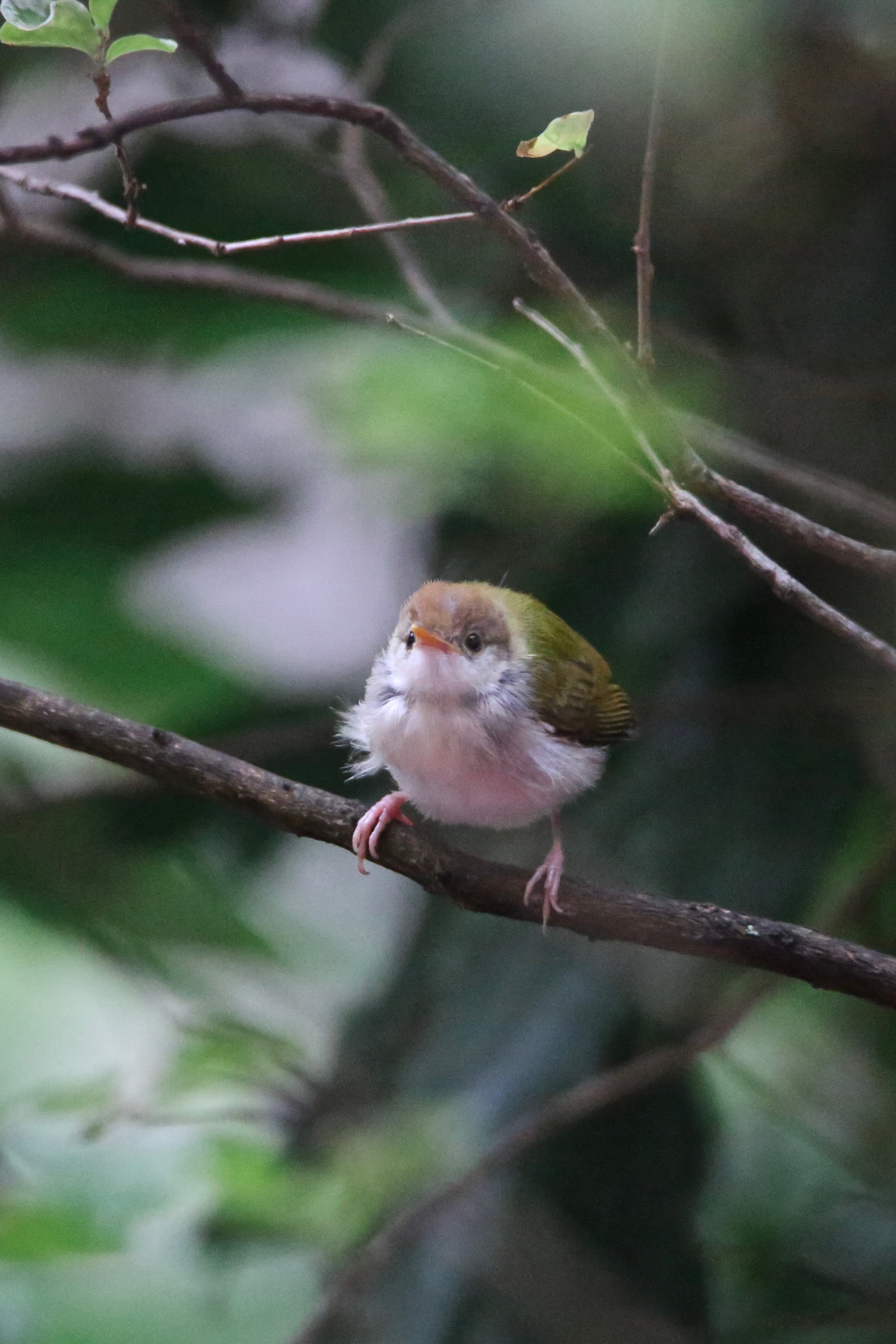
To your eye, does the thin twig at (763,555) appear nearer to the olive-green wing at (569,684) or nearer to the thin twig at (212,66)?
the thin twig at (212,66)

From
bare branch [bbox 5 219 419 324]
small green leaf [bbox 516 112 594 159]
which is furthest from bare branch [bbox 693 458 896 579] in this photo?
bare branch [bbox 5 219 419 324]

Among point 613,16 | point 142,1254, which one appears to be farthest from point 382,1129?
point 613,16

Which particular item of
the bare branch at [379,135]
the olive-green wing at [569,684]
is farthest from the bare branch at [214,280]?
the bare branch at [379,135]

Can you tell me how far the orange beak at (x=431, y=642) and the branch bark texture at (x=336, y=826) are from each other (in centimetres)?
59

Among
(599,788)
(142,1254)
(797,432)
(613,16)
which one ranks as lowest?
(142,1254)

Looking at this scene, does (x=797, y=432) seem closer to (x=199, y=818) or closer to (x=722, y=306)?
(x=722, y=306)

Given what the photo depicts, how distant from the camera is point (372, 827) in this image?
6.85ft

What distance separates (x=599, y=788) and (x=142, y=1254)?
151 cm

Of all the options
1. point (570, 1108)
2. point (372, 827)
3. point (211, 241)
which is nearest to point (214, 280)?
point (211, 241)

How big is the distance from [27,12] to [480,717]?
1371mm

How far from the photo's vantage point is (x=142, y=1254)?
2682 millimetres

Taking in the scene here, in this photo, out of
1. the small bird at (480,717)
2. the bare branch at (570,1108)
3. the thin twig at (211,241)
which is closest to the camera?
the thin twig at (211,241)

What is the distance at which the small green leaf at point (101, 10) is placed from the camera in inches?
62.1

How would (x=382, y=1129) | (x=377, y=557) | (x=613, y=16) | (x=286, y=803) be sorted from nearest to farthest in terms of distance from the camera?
(x=286, y=803) < (x=613, y=16) < (x=382, y=1129) < (x=377, y=557)
